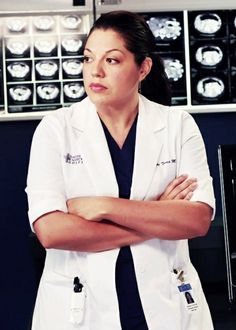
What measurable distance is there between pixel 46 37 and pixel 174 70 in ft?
1.69

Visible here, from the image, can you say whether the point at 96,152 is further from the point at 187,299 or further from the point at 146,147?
the point at 187,299

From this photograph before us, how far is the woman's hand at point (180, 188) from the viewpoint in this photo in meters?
1.29

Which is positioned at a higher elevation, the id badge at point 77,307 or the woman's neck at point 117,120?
the woman's neck at point 117,120

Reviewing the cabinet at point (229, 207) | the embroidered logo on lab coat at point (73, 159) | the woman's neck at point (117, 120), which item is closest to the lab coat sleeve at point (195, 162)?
the woman's neck at point (117, 120)

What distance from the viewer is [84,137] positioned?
50.9 inches

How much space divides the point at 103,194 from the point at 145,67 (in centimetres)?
32

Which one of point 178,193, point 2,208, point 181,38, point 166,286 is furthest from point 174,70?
point 166,286

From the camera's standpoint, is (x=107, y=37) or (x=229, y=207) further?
(x=229, y=207)

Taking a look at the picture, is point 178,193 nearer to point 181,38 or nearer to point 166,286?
point 166,286

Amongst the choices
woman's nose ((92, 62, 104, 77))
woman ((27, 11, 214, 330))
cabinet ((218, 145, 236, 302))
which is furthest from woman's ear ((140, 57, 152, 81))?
cabinet ((218, 145, 236, 302))

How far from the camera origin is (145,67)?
1.32m

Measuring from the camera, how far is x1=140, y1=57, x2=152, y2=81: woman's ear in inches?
51.8

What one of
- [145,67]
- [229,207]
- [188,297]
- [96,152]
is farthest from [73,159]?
[229,207]

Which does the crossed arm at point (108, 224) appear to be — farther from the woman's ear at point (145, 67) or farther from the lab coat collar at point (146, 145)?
the woman's ear at point (145, 67)
